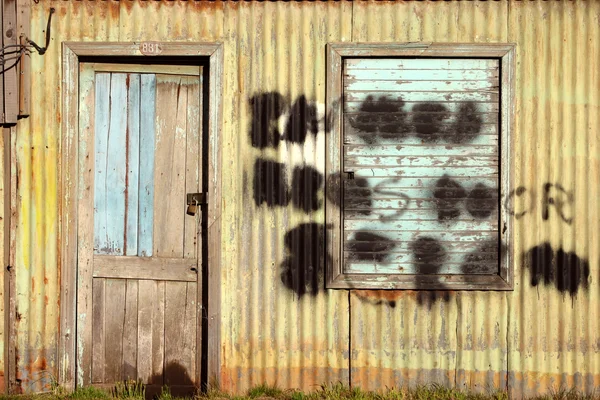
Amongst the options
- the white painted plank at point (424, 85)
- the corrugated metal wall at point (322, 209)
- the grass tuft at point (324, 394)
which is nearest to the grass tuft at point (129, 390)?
the grass tuft at point (324, 394)

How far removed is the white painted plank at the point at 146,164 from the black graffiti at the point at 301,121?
107 centimetres

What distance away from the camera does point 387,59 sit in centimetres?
641

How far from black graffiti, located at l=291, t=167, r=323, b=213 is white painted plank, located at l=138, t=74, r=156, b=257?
113 centimetres

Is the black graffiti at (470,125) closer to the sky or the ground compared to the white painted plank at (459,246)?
closer to the sky

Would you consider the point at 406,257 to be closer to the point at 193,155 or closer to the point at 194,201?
the point at 194,201

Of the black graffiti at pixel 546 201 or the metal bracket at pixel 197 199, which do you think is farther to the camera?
the metal bracket at pixel 197 199

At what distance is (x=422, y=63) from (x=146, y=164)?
2280 millimetres

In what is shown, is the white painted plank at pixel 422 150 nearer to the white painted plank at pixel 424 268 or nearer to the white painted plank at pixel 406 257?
the white painted plank at pixel 406 257

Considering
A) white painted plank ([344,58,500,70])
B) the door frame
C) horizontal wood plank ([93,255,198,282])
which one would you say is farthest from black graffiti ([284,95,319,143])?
horizontal wood plank ([93,255,198,282])

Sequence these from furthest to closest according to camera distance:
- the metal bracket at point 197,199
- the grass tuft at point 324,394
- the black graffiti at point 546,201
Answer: the metal bracket at point 197,199 → the black graffiti at point 546,201 → the grass tuft at point 324,394

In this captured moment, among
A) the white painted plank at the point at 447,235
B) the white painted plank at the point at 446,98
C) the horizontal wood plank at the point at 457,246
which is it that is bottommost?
the horizontal wood plank at the point at 457,246

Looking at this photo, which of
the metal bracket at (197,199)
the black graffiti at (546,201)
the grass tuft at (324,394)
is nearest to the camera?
the grass tuft at (324,394)

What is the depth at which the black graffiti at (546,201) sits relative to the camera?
6.38m

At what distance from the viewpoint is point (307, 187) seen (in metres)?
6.41
